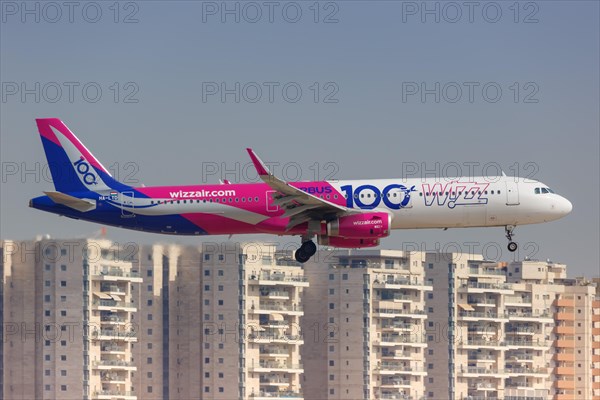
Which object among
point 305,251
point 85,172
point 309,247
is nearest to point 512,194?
point 309,247

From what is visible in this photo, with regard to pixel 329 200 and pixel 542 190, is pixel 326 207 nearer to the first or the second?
pixel 329 200

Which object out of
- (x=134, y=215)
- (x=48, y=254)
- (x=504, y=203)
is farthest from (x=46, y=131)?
(x=48, y=254)

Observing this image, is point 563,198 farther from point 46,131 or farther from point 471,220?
point 46,131

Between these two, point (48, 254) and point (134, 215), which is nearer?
point (134, 215)

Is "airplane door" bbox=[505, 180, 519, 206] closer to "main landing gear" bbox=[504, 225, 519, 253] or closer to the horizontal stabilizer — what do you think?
"main landing gear" bbox=[504, 225, 519, 253]

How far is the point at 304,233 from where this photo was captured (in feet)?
295

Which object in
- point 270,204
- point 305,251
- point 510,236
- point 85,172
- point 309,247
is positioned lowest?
point 305,251

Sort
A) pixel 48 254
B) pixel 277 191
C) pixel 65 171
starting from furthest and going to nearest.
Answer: pixel 48 254, pixel 65 171, pixel 277 191

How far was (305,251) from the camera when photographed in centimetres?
8981

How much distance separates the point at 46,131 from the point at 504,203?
31.3 m

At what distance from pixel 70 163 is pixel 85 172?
1369 millimetres

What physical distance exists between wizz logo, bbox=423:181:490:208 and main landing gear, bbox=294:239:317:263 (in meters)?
8.12

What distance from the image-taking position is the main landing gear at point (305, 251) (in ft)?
295

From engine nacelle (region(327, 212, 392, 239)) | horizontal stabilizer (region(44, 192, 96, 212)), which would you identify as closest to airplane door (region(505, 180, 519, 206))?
engine nacelle (region(327, 212, 392, 239))
